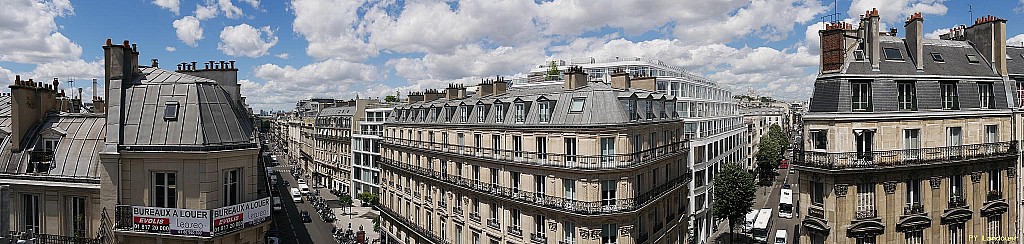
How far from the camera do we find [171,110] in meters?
20.7

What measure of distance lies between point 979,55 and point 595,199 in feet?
70.6

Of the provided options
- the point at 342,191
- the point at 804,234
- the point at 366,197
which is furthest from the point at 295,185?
the point at 804,234

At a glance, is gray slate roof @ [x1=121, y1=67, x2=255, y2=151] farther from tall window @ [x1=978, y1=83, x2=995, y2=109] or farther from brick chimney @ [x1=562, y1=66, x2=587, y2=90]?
tall window @ [x1=978, y1=83, x2=995, y2=109]

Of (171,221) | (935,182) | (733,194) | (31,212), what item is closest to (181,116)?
(171,221)

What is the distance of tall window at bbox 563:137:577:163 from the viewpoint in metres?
31.8

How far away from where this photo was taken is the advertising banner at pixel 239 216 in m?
20.0

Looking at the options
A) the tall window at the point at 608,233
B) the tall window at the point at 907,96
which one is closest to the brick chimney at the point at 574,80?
the tall window at the point at 608,233

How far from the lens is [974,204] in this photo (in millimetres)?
28344

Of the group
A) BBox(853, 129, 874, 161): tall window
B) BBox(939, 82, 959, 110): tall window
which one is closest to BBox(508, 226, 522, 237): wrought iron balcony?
BBox(853, 129, 874, 161): tall window

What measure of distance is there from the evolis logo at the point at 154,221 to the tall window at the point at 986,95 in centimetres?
3665

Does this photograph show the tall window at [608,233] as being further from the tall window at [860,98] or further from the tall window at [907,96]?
the tall window at [907,96]

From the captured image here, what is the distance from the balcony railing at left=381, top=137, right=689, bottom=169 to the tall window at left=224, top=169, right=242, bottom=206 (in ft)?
53.6

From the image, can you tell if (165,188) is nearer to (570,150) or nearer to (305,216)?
(570,150)

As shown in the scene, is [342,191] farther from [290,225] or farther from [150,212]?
[150,212]
